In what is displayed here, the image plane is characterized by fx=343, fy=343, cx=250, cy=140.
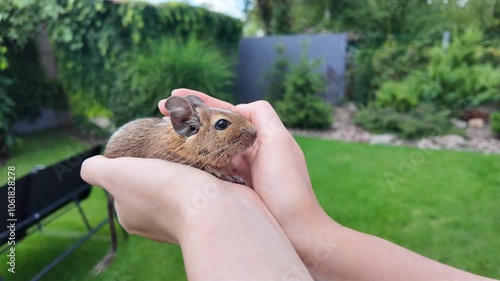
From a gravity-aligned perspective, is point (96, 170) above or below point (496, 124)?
above

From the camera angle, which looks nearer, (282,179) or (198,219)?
(198,219)

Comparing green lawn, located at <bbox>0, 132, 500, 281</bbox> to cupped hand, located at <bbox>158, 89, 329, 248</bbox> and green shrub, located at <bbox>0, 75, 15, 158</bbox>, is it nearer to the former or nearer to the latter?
green shrub, located at <bbox>0, 75, 15, 158</bbox>

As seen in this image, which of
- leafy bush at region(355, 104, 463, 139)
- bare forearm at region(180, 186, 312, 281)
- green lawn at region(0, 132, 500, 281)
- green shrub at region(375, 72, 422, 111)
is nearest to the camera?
bare forearm at region(180, 186, 312, 281)

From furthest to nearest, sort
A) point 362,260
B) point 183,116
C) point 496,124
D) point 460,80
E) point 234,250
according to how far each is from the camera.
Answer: point 460,80 < point 496,124 < point 183,116 < point 362,260 < point 234,250

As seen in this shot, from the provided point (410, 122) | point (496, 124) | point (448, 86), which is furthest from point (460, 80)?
point (410, 122)

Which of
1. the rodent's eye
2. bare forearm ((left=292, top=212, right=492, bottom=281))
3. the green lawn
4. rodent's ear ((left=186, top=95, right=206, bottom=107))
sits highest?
rodent's ear ((left=186, top=95, right=206, bottom=107))

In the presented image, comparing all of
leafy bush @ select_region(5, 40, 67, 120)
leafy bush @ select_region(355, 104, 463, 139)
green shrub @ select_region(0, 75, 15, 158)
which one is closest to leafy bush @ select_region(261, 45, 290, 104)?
leafy bush @ select_region(355, 104, 463, 139)

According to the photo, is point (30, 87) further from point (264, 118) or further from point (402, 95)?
point (402, 95)
